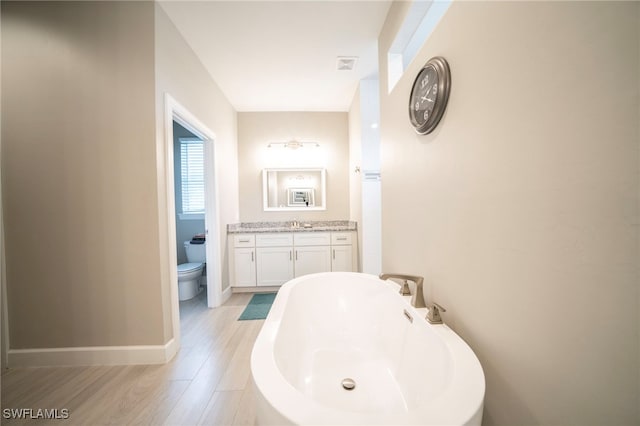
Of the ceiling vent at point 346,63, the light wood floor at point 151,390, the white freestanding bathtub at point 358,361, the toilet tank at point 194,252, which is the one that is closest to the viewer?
the white freestanding bathtub at point 358,361

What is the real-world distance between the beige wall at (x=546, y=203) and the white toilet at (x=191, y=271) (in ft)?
9.19

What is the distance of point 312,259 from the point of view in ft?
9.84

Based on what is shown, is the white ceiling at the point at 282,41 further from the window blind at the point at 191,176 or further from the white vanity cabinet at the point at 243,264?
the white vanity cabinet at the point at 243,264

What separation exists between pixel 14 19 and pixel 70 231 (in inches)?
57.7

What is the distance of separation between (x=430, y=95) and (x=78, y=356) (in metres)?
2.76

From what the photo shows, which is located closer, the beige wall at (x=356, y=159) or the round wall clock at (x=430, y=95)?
the round wall clock at (x=430, y=95)

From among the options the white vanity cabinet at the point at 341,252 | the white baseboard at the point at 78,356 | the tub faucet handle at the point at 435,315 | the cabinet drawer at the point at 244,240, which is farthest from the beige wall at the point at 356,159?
the white baseboard at the point at 78,356

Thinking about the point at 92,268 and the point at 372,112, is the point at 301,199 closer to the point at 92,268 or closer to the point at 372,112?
the point at 372,112

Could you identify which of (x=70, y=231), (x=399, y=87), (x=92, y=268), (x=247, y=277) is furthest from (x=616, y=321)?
(x=247, y=277)

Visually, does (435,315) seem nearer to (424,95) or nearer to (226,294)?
(424,95)

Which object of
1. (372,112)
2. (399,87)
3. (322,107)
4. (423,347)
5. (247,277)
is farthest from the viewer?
Result: (322,107)

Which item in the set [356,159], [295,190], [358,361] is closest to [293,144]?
[295,190]

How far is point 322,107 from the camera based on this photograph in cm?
Answer: 328

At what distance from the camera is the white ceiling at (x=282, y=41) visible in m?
1.63
